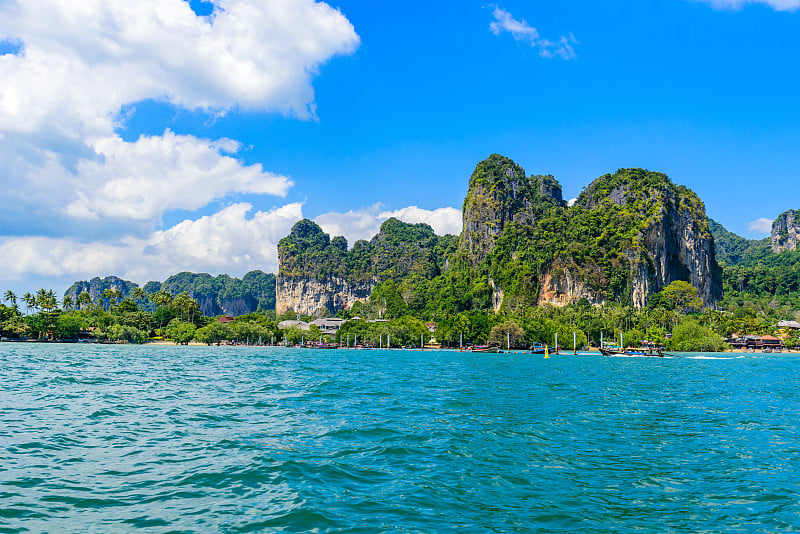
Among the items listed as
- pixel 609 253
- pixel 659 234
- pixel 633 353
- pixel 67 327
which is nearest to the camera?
pixel 633 353

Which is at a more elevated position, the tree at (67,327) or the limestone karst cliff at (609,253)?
the limestone karst cliff at (609,253)

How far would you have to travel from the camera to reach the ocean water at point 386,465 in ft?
30.3

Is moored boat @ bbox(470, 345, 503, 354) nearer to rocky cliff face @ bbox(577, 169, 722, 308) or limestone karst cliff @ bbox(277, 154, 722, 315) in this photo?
limestone karst cliff @ bbox(277, 154, 722, 315)

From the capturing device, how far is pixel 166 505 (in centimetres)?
952

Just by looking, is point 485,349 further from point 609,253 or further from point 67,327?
point 67,327

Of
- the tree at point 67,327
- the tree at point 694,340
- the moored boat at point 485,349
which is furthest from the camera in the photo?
the tree at point 67,327

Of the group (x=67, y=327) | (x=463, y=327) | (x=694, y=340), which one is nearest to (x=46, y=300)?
(x=67, y=327)

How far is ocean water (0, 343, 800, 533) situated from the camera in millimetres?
9227

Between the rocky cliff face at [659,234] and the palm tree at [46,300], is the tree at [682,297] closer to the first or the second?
the rocky cliff face at [659,234]

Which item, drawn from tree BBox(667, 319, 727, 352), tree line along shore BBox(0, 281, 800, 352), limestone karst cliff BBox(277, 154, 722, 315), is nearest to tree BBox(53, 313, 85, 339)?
tree line along shore BBox(0, 281, 800, 352)

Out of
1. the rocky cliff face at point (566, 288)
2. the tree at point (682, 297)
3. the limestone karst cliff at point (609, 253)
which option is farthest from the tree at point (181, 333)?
the tree at point (682, 297)

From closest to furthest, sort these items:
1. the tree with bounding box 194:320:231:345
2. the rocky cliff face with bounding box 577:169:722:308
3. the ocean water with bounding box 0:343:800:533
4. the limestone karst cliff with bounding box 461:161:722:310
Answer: the ocean water with bounding box 0:343:800:533 → the tree with bounding box 194:320:231:345 → the rocky cliff face with bounding box 577:169:722:308 → the limestone karst cliff with bounding box 461:161:722:310

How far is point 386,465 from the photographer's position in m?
13.1

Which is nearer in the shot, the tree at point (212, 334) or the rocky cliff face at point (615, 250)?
the tree at point (212, 334)
